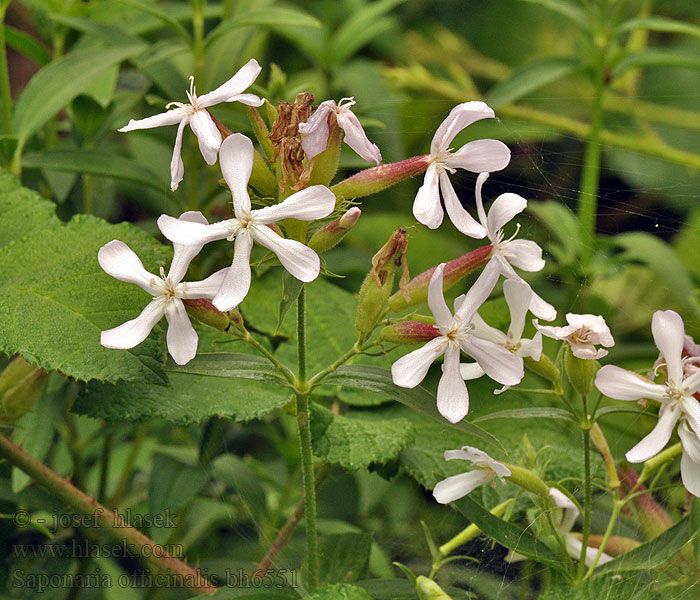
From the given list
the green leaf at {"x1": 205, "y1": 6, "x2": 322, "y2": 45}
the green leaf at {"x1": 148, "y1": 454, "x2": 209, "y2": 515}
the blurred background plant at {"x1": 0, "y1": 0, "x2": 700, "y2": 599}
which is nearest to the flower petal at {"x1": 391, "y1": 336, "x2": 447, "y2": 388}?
the blurred background plant at {"x1": 0, "y1": 0, "x2": 700, "y2": 599}

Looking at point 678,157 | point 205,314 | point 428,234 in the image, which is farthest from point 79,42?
point 678,157

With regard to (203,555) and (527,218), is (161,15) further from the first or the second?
(203,555)

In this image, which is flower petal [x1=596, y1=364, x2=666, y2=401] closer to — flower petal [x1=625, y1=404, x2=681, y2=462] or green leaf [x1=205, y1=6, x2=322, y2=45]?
flower petal [x1=625, y1=404, x2=681, y2=462]

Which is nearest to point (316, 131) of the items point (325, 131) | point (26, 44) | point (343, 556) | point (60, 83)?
point (325, 131)

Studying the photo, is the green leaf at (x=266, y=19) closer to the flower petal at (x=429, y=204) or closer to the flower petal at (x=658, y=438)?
the flower petal at (x=429, y=204)

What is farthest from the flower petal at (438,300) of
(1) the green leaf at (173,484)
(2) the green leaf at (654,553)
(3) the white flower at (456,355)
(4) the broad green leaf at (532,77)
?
(4) the broad green leaf at (532,77)

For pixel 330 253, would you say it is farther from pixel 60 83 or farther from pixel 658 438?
pixel 658 438

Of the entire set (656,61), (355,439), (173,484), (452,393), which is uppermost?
(656,61)
